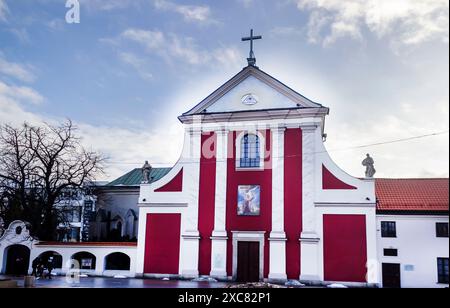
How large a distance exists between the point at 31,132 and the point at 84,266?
32.5ft

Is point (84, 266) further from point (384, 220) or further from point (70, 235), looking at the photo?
point (384, 220)

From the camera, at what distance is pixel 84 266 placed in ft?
43.3

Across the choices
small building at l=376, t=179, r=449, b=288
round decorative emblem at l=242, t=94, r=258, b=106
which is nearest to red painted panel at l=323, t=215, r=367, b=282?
small building at l=376, t=179, r=449, b=288

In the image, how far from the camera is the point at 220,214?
1364cm

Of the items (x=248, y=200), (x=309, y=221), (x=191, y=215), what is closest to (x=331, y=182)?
(x=309, y=221)

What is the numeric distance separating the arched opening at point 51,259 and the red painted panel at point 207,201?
4398 mm

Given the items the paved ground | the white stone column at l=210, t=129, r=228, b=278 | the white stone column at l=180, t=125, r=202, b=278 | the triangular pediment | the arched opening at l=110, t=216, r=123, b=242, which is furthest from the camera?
the arched opening at l=110, t=216, r=123, b=242

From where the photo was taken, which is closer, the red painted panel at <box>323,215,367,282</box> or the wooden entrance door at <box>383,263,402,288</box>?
the wooden entrance door at <box>383,263,402,288</box>

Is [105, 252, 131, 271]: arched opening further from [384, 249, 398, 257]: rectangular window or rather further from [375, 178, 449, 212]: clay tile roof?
[375, 178, 449, 212]: clay tile roof

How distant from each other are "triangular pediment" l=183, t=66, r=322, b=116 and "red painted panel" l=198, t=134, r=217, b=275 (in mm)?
1165

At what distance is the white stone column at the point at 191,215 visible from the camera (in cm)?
1334

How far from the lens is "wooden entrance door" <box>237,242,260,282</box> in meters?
12.9

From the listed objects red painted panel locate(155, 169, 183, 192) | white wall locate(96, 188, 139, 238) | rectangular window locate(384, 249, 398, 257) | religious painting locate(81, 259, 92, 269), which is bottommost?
religious painting locate(81, 259, 92, 269)

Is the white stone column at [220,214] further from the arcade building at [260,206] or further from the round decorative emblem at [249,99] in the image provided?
the round decorative emblem at [249,99]
